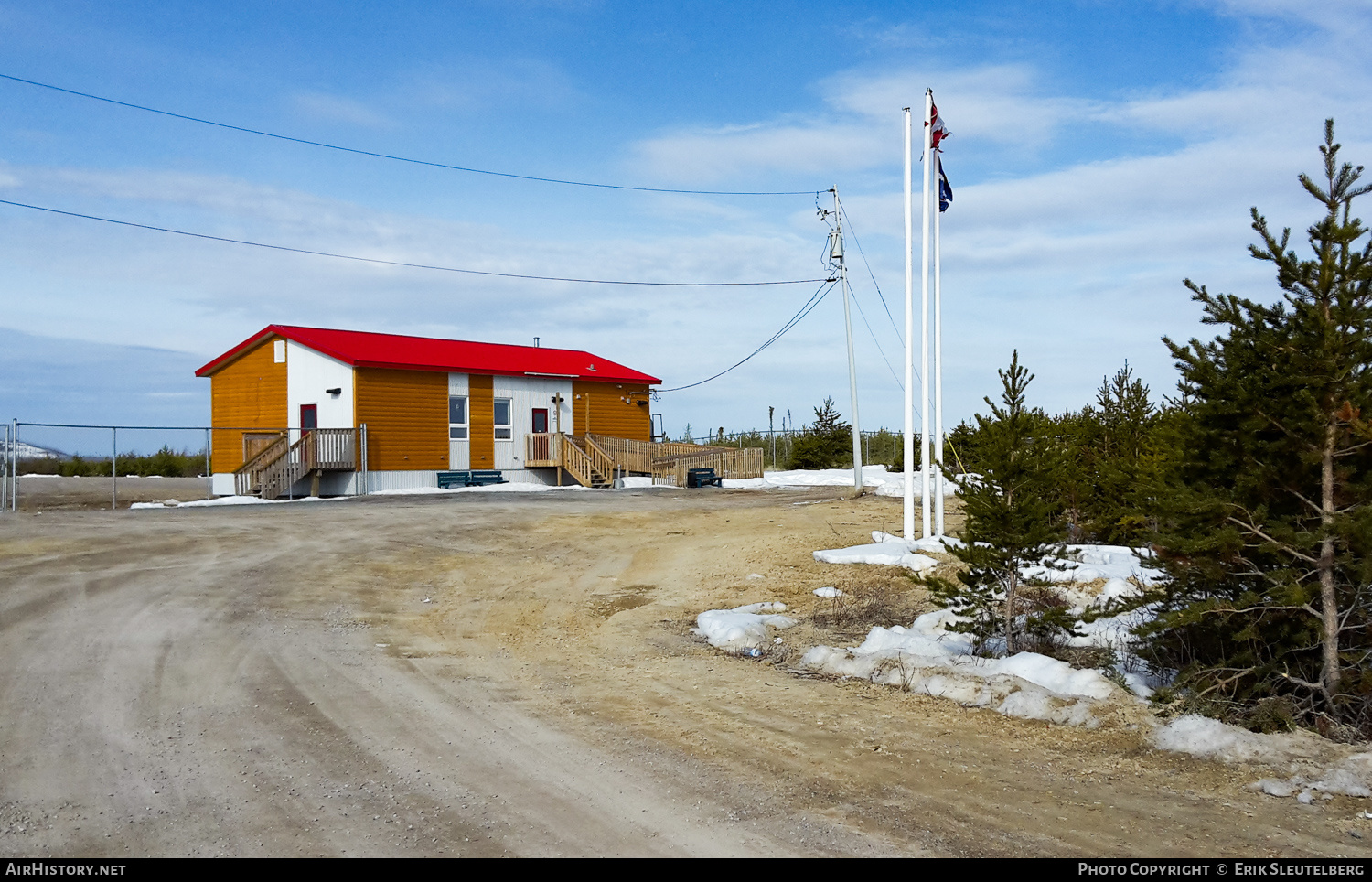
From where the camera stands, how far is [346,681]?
25.7 feet

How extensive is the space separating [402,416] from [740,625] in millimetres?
24922

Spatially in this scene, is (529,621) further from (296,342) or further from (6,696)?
(296,342)

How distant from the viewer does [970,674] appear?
296 inches

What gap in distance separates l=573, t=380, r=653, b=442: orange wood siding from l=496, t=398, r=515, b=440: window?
9.24 ft

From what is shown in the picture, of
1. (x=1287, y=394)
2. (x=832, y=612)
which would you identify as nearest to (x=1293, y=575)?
(x=1287, y=394)

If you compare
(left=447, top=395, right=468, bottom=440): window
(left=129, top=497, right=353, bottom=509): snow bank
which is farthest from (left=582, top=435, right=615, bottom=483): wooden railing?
(left=129, top=497, right=353, bottom=509): snow bank

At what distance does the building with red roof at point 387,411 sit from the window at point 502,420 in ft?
0.11

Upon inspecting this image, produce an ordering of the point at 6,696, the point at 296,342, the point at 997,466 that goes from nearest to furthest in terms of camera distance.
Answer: the point at 6,696 < the point at 997,466 < the point at 296,342

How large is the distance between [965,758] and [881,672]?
6.64ft

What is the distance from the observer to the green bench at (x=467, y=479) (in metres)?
33.3

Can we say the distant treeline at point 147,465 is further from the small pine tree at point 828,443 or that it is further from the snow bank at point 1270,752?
the snow bank at point 1270,752

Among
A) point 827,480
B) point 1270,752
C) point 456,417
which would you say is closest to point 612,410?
point 456,417

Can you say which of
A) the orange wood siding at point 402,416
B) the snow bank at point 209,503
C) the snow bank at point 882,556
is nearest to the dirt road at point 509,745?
the snow bank at point 882,556

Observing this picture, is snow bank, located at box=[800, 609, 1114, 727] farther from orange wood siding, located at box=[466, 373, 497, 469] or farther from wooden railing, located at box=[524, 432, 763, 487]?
orange wood siding, located at box=[466, 373, 497, 469]
